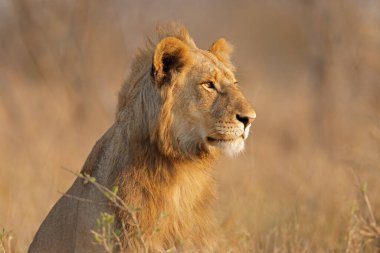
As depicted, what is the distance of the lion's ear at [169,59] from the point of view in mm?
4602

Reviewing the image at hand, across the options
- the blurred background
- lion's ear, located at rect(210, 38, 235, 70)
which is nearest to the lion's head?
lion's ear, located at rect(210, 38, 235, 70)

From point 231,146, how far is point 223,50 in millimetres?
Answer: 1014

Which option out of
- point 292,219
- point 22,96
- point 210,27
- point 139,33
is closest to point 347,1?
point 139,33

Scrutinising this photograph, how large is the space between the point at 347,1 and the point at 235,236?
8.64 meters

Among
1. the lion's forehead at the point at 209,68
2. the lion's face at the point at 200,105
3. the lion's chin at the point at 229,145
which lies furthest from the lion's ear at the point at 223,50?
the lion's chin at the point at 229,145

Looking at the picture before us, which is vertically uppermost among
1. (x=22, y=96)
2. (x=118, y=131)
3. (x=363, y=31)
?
(x=363, y=31)

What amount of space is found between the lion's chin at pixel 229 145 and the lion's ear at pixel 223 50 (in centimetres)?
76

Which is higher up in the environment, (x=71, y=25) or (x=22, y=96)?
(x=71, y=25)

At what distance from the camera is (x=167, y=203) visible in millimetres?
4652

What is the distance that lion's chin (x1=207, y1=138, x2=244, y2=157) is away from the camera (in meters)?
4.61

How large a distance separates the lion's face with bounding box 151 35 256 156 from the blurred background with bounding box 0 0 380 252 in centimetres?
203

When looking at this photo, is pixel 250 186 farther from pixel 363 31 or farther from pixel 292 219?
pixel 363 31

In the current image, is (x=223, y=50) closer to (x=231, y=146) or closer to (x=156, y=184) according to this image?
(x=231, y=146)

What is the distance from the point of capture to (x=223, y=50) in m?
5.42
